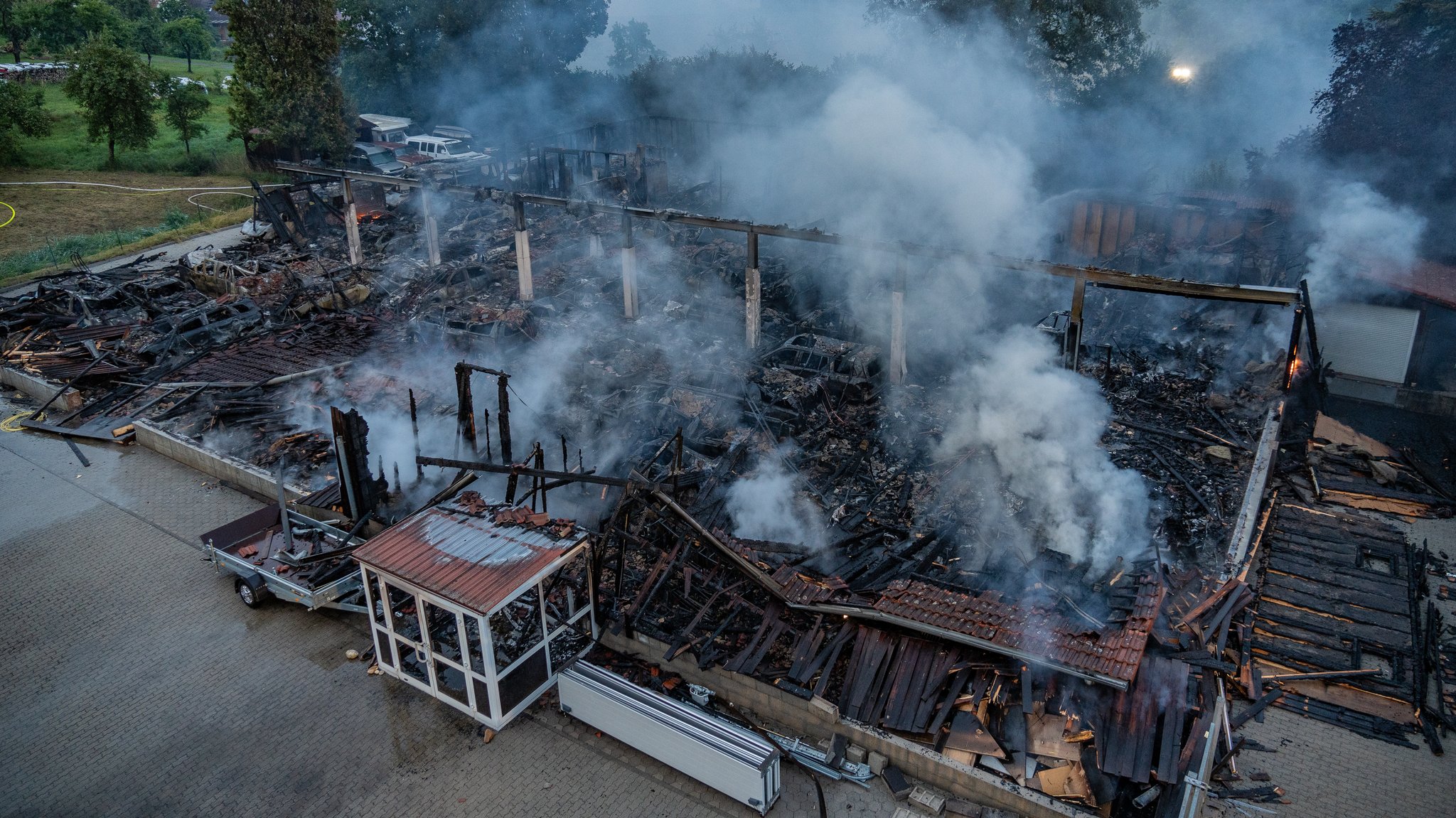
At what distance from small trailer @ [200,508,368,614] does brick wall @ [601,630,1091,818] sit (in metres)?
3.41

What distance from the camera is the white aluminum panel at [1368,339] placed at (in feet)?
49.5

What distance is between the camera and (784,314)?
1883 cm

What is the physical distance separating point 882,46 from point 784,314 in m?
16.8

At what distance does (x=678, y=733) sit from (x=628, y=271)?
1220cm

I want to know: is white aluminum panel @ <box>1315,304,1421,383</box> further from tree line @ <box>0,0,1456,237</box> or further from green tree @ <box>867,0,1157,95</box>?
green tree @ <box>867,0,1157,95</box>

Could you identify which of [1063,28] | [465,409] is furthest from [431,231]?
[1063,28]

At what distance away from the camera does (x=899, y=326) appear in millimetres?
15031

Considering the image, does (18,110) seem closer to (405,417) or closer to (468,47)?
(468,47)

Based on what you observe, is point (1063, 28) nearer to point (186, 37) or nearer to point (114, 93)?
point (114, 93)

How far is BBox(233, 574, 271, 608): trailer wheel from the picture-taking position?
34.2 ft

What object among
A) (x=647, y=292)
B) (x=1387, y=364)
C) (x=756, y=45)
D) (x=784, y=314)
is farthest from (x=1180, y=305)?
(x=756, y=45)

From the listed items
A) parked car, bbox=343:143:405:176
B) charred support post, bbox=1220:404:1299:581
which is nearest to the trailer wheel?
charred support post, bbox=1220:404:1299:581

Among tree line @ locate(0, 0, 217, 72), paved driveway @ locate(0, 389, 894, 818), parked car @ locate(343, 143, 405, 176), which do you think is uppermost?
tree line @ locate(0, 0, 217, 72)

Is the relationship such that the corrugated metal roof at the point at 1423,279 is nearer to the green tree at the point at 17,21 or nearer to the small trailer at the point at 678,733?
the small trailer at the point at 678,733
